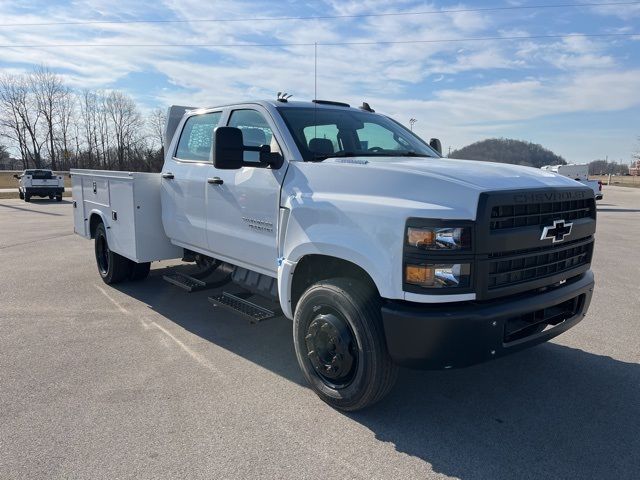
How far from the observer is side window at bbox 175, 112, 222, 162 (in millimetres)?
4980

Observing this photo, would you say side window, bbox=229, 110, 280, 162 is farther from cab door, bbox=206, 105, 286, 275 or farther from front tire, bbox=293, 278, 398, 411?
front tire, bbox=293, 278, 398, 411

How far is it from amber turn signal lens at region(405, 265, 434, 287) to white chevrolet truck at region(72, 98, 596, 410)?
11mm

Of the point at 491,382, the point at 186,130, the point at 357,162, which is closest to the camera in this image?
the point at 357,162

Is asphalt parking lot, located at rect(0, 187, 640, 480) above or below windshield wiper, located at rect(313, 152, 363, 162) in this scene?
below

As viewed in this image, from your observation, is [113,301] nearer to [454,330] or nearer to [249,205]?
[249,205]

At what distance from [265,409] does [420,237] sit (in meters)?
1.61

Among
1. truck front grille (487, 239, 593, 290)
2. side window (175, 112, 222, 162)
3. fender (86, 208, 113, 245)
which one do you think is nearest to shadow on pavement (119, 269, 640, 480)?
truck front grille (487, 239, 593, 290)

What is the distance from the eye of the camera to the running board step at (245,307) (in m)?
4.27

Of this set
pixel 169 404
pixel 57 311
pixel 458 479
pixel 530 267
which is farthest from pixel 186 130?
Result: pixel 458 479

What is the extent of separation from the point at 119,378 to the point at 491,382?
2.86 m

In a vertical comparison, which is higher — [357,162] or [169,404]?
[357,162]

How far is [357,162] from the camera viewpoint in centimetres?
343

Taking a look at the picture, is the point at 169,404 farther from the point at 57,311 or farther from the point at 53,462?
the point at 57,311

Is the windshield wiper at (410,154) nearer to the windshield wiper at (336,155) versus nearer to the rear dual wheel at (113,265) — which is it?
the windshield wiper at (336,155)
